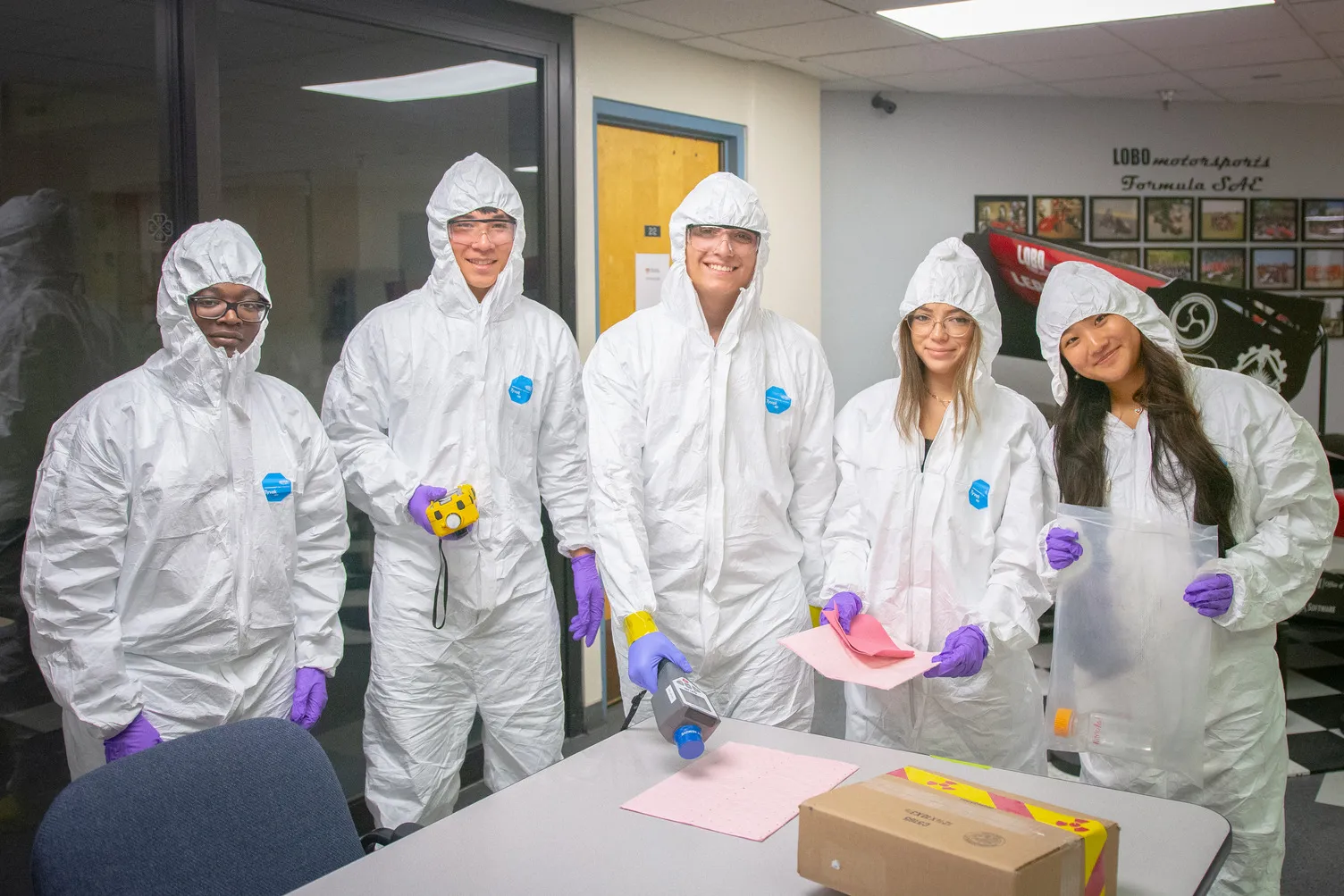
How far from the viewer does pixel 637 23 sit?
359 cm

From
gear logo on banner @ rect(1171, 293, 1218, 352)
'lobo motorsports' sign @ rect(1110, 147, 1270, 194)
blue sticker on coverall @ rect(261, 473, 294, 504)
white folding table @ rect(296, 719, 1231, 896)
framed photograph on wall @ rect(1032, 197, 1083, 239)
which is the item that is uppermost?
'lobo motorsports' sign @ rect(1110, 147, 1270, 194)

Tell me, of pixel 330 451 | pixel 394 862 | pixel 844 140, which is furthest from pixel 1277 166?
pixel 394 862

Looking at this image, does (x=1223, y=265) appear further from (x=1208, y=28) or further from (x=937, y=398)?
(x=937, y=398)

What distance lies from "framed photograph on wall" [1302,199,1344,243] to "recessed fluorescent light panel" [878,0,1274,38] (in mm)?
2610

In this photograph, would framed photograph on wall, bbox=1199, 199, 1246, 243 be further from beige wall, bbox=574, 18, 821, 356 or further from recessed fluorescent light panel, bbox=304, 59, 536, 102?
recessed fluorescent light panel, bbox=304, 59, 536, 102

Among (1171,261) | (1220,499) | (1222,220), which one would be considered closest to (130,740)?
(1220,499)

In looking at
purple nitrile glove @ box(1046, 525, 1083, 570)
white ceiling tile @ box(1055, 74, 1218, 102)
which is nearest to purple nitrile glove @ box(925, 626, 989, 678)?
purple nitrile glove @ box(1046, 525, 1083, 570)

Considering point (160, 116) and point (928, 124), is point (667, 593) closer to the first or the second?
point (160, 116)

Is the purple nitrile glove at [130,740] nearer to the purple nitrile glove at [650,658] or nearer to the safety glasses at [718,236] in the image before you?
the purple nitrile glove at [650,658]

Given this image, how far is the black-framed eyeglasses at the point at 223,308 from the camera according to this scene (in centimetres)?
199

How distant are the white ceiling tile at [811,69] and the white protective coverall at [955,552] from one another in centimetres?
232

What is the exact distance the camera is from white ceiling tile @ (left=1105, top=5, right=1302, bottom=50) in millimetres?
3754

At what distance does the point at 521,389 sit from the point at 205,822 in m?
1.33

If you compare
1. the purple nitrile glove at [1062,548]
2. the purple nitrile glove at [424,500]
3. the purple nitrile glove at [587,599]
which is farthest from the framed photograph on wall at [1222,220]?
the purple nitrile glove at [424,500]
